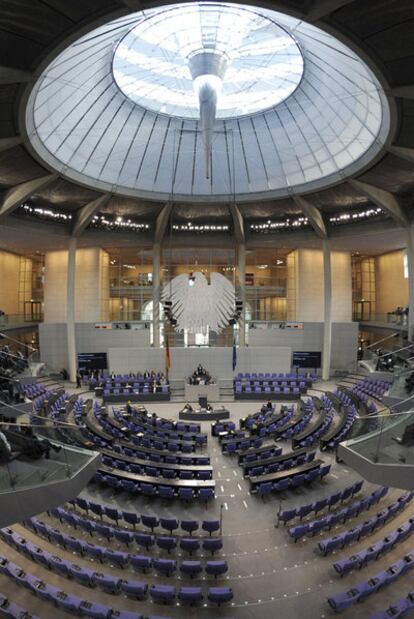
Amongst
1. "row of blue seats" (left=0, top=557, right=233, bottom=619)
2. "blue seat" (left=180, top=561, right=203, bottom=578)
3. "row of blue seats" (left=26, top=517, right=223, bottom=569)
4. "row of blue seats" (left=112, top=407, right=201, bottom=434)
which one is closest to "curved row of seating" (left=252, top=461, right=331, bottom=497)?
"row of blue seats" (left=26, top=517, right=223, bottom=569)

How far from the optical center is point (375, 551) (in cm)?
925

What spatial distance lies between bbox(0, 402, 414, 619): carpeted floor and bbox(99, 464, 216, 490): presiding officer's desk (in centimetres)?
70

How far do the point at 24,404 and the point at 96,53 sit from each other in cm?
1681

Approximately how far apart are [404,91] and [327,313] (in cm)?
2068

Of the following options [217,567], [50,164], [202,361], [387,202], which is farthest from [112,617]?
[387,202]

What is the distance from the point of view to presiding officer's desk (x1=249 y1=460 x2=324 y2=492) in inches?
518

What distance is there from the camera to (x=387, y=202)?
24281 mm

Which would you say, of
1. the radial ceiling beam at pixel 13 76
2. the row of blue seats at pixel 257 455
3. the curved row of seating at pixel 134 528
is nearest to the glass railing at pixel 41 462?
the curved row of seating at pixel 134 528

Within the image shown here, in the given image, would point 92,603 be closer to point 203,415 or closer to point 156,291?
point 203,415

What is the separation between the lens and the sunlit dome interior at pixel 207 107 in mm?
16094

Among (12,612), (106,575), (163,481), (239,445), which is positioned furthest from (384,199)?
(12,612)

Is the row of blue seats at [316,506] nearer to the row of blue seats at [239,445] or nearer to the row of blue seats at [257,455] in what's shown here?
the row of blue seats at [257,455]

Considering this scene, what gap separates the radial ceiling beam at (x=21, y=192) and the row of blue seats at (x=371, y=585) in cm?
2343

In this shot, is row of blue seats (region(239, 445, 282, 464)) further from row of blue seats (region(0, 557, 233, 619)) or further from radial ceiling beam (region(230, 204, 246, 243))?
radial ceiling beam (region(230, 204, 246, 243))
